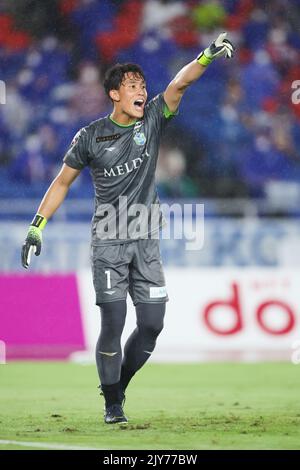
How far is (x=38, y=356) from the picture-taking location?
36.0ft

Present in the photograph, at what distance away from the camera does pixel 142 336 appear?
21.0 ft

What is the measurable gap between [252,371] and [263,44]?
7165mm

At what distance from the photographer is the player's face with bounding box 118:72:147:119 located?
637cm

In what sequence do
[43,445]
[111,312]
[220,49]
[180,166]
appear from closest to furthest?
[43,445], [220,49], [111,312], [180,166]

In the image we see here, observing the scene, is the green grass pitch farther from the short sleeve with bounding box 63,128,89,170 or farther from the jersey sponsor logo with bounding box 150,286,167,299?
the short sleeve with bounding box 63,128,89,170

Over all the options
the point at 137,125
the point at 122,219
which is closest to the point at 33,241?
the point at 122,219

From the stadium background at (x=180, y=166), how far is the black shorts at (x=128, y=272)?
176 inches

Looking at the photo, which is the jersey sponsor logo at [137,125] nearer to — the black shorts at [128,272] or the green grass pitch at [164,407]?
the black shorts at [128,272]

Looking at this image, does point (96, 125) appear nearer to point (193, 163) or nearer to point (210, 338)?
point (210, 338)

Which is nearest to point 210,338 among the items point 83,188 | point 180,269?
point 180,269

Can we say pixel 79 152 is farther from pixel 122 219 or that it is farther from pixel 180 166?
pixel 180 166

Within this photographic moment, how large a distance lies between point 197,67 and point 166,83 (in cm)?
949

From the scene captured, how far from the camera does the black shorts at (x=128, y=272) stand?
6254mm

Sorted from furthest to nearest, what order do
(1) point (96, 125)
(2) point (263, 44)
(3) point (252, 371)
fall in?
(2) point (263, 44) → (3) point (252, 371) → (1) point (96, 125)
